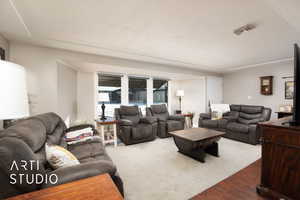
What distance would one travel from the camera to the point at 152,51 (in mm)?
3145

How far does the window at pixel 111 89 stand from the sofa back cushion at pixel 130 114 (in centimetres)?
79

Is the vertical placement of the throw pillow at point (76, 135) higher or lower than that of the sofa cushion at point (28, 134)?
lower

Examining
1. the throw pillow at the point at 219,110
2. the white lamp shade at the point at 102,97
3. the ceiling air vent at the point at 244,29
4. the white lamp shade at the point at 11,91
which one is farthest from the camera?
the throw pillow at the point at 219,110

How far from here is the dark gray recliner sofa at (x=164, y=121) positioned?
399 centimetres

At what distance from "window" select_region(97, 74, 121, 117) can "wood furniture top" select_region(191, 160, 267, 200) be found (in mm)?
3740

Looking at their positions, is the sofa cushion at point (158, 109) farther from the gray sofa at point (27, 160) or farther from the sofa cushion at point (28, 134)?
the sofa cushion at point (28, 134)

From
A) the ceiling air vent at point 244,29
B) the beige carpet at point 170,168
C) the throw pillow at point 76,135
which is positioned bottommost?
the beige carpet at point 170,168

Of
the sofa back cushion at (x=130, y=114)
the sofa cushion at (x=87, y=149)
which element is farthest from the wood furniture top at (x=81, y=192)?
the sofa back cushion at (x=130, y=114)

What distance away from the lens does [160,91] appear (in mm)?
5828

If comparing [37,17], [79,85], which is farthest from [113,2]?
[79,85]

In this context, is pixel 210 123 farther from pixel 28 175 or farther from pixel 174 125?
pixel 28 175

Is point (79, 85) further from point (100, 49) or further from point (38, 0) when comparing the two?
point (38, 0)

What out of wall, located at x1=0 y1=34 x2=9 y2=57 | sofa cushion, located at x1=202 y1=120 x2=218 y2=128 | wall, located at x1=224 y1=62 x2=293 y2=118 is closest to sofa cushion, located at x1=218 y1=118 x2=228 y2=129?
sofa cushion, located at x1=202 y1=120 x2=218 y2=128

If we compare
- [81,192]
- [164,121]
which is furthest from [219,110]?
[81,192]
